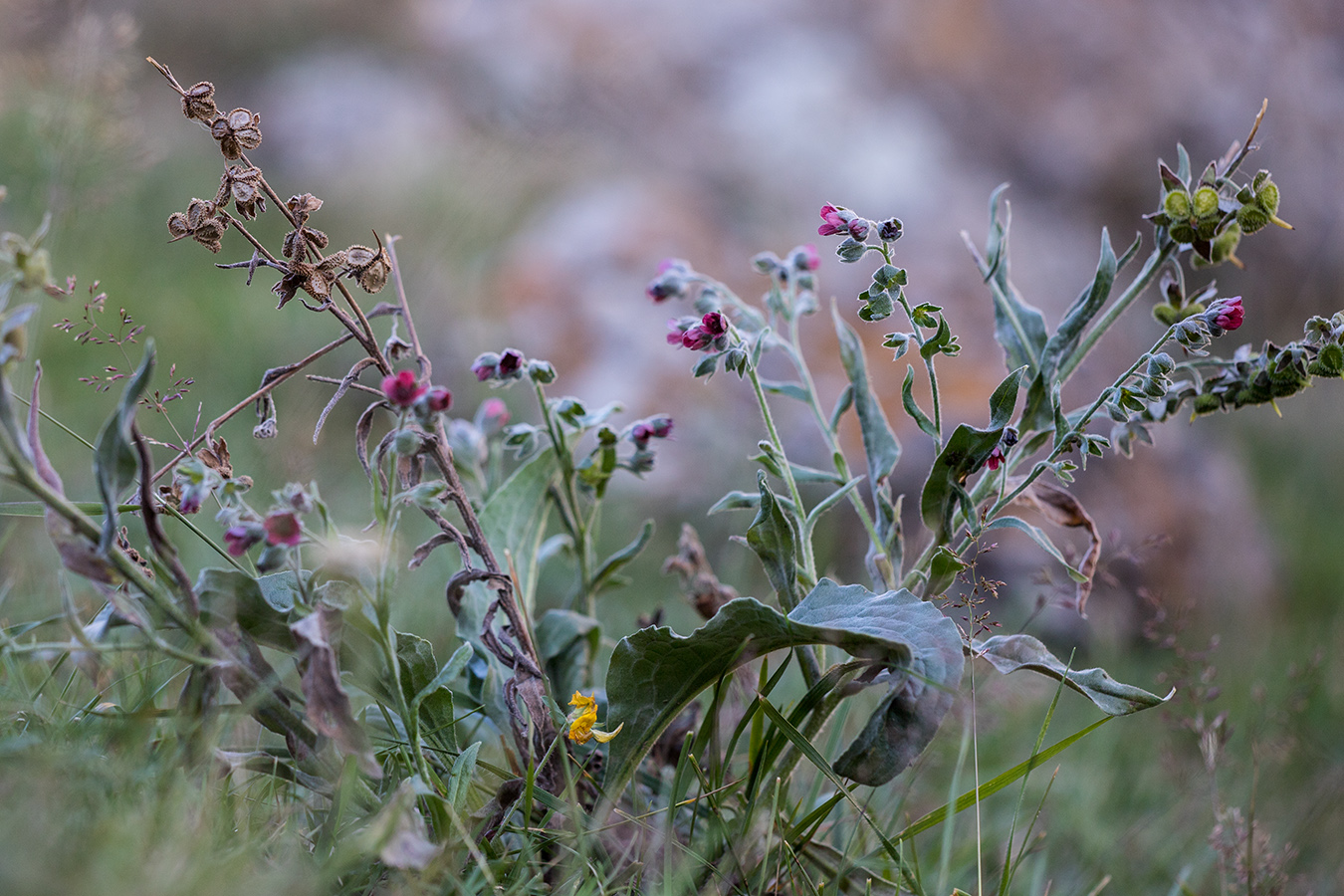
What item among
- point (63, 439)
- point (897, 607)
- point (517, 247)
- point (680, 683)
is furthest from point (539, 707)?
point (517, 247)

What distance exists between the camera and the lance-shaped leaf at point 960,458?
968mm

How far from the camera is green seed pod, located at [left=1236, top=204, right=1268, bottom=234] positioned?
99cm

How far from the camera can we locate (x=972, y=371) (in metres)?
3.07

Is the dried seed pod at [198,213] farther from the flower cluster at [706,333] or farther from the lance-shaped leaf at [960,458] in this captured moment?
the lance-shaped leaf at [960,458]

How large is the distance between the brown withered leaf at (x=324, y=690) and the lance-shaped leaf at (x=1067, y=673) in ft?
1.91

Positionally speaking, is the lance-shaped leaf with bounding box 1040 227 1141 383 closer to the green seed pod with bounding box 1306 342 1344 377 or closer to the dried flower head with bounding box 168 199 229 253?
the green seed pod with bounding box 1306 342 1344 377

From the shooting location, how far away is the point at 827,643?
36.6 inches

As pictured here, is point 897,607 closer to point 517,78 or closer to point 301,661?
point 301,661

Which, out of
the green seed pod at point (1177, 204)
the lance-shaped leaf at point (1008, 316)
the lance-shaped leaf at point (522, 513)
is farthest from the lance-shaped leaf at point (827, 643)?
the green seed pod at point (1177, 204)

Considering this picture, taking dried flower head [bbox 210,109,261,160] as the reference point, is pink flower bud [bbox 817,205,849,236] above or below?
above

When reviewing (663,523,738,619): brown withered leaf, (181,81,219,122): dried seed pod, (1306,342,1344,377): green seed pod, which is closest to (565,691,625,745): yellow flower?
(663,523,738,619): brown withered leaf

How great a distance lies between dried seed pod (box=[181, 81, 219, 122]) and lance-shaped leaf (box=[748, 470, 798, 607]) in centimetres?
63

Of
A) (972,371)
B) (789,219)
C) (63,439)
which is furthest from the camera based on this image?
(789,219)

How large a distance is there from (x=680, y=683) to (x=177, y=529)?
1458 mm
